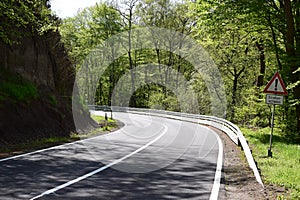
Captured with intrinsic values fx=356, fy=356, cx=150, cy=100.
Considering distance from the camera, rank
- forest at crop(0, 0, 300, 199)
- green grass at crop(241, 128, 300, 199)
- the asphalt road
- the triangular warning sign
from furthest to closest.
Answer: forest at crop(0, 0, 300, 199) < the triangular warning sign < green grass at crop(241, 128, 300, 199) < the asphalt road

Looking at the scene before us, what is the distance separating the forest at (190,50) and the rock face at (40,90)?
405 cm

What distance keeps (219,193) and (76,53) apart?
52.1m

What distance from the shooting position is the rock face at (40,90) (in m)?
16.1

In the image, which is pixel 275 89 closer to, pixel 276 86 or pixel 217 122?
pixel 276 86

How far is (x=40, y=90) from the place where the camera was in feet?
68.9

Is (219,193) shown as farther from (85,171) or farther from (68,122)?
(68,122)

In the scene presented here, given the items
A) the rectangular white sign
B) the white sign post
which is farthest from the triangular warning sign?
the rectangular white sign

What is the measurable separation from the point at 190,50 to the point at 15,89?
3124 centimetres

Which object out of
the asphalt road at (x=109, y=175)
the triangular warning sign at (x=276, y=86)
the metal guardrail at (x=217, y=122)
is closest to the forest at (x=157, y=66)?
the metal guardrail at (x=217, y=122)

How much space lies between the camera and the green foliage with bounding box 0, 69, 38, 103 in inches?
669

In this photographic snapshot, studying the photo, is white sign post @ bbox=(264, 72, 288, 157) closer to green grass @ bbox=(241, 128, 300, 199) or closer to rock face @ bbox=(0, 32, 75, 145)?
green grass @ bbox=(241, 128, 300, 199)

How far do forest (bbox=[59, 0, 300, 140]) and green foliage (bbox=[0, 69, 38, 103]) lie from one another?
30.5 ft

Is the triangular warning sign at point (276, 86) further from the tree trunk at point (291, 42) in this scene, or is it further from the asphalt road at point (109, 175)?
the tree trunk at point (291, 42)

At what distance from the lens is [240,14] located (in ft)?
60.3
